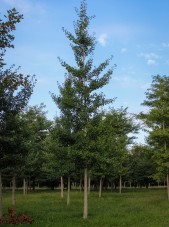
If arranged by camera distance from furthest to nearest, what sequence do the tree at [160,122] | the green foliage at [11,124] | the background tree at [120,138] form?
the background tree at [120,138], the tree at [160,122], the green foliage at [11,124]

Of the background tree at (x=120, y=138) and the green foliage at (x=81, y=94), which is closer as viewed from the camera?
the green foliage at (x=81, y=94)

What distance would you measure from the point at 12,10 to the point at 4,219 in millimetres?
11381

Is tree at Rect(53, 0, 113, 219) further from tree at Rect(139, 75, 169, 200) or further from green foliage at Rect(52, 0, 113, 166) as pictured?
tree at Rect(139, 75, 169, 200)

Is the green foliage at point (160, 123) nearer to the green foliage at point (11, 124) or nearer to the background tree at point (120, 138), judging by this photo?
the background tree at point (120, 138)

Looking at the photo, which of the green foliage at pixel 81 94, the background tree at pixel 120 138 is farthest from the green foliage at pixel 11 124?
the background tree at pixel 120 138

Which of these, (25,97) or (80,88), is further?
(80,88)

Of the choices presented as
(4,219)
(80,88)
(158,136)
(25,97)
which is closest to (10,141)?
(25,97)

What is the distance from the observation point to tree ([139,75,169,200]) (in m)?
34.1

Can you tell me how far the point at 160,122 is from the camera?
36625mm

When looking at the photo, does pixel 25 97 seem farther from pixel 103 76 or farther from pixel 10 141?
pixel 103 76

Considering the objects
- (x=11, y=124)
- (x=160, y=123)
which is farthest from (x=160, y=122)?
(x=11, y=124)

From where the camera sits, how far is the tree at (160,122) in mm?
34094

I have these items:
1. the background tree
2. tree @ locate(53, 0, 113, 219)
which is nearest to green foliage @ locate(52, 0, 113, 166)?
tree @ locate(53, 0, 113, 219)

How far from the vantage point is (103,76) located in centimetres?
2088
